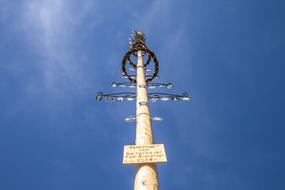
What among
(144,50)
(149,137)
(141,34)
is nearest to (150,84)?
(144,50)

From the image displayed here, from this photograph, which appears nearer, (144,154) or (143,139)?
(144,154)

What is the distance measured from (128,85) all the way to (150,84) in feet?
4.31

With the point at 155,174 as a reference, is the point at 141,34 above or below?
above

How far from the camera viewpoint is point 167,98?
1507 centimetres

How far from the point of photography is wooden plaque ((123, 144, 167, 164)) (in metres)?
7.74

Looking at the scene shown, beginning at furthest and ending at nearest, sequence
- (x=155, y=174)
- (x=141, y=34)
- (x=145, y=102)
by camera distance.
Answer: (x=141, y=34) → (x=145, y=102) → (x=155, y=174)

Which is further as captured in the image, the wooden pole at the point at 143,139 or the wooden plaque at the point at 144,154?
the wooden plaque at the point at 144,154

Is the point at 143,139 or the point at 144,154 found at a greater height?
the point at 143,139

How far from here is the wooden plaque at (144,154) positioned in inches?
305

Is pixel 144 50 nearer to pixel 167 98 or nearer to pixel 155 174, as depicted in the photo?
pixel 167 98

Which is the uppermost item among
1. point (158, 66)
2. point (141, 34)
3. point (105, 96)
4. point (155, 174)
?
point (141, 34)

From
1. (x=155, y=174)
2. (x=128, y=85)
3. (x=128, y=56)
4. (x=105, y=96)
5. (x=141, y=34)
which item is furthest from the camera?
(x=141, y=34)

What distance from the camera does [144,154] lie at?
792cm

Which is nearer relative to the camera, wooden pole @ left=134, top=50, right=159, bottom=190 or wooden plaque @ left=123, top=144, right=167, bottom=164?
wooden pole @ left=134, top=50, right=159, bottom=190
